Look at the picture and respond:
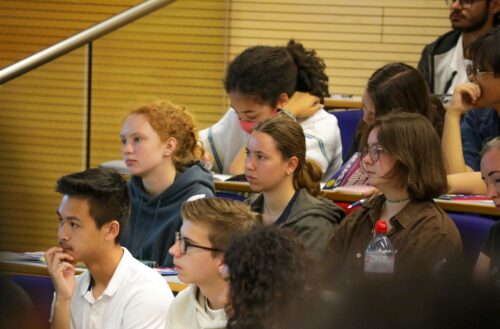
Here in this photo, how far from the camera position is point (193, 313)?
99.5 inches

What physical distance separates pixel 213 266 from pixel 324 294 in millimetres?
1832

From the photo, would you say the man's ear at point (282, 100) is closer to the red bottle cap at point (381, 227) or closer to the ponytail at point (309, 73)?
the ponytail at point (309, 73)

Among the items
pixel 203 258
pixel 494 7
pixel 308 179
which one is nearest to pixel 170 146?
pixel 308 179

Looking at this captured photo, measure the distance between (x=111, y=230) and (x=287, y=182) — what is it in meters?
0.78

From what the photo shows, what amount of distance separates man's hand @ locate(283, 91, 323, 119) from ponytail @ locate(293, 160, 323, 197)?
0.96 metres

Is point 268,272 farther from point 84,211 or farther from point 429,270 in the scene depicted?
point 84,211

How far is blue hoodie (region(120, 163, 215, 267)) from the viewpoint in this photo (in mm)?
3744

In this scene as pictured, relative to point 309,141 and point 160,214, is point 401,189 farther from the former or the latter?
point 309,141

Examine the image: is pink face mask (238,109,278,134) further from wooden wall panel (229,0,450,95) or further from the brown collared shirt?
wooden wall panel (229,0,450,95)

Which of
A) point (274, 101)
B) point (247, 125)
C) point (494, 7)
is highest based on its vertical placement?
point (494, 7)

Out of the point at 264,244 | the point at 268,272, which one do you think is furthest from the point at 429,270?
the point at 264,244

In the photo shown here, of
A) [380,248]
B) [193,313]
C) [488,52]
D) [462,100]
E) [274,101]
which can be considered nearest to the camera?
[193,313]

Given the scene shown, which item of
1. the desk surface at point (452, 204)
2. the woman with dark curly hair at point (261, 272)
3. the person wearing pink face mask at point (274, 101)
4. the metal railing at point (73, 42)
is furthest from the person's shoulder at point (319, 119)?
the woman with dark curly hair at point (261, 272)

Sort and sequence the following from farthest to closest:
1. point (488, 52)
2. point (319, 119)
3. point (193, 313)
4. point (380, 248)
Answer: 1. point (319, 119)
2. point (488, 52)
3. point (380, 248)
4. point (193, 313)
